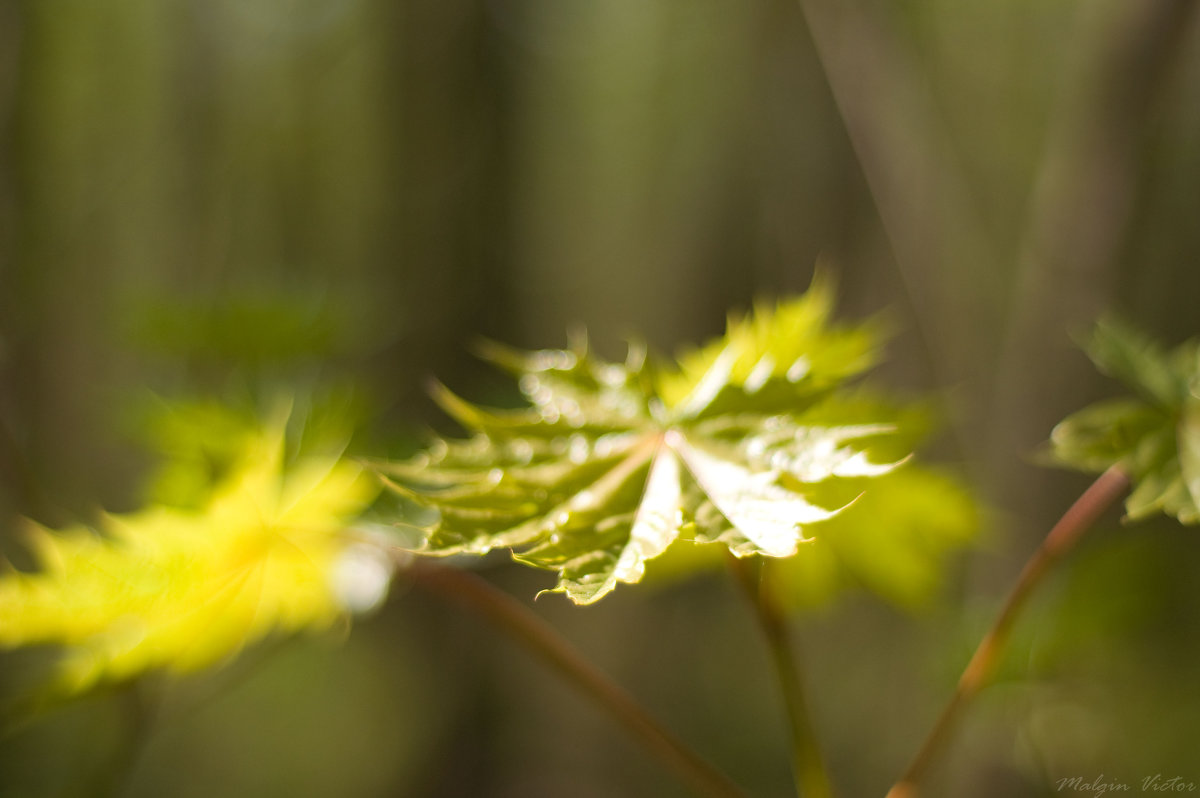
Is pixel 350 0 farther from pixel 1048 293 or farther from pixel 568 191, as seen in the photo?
pixel 1048 293

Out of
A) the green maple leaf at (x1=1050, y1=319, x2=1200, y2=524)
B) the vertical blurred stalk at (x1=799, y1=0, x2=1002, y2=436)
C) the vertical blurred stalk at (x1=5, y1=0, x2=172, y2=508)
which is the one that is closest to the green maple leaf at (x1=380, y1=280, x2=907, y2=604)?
the green maple leaf at (x1=1050, y1=319, x2=1200, y2=524)

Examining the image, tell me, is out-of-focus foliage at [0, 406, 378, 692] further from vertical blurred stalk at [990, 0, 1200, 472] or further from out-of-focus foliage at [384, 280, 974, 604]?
vertical blurred stalk at [990, 0, 1200, 472]

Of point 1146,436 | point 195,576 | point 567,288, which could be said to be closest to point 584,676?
point 195,576

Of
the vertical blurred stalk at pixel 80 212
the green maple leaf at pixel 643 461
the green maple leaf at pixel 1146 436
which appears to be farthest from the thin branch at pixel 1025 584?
the vertical blurred stalk at pixel 80 212

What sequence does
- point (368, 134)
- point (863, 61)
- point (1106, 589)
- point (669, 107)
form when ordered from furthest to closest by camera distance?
point (669, 107) → point (368, 134) → point (863, 61) → point (1106, 589)

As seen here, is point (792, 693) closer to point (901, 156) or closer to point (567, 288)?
point (901, 156)

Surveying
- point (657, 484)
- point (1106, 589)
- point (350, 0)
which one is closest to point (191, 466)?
point (657, 484)

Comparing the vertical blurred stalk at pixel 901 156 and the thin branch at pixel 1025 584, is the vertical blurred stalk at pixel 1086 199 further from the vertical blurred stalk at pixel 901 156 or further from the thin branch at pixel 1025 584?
the thin branch at pixel 1025 584
